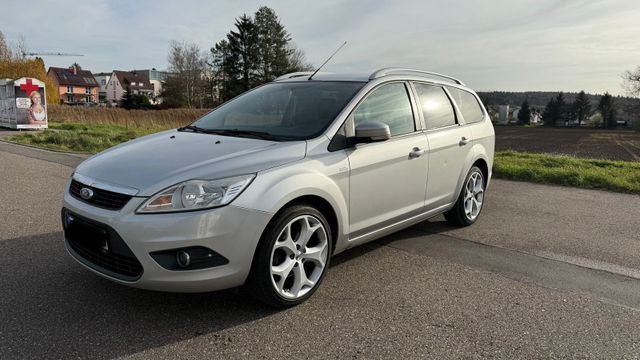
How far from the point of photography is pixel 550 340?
9.90 feet

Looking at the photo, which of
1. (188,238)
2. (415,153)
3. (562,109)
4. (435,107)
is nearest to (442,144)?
(435,107)

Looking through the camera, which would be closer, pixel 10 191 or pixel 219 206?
pixel 219 206

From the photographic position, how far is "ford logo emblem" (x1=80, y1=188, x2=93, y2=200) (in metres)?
3.24

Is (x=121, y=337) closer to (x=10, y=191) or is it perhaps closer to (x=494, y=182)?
(x=10, y=191)

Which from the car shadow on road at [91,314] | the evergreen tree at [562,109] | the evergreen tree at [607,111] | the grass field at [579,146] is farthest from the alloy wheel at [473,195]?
the evergreen tree at [562,109]

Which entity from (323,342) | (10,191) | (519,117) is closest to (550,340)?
(323,342)

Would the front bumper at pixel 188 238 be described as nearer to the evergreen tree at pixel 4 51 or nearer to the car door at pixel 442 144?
the car door at pixel 442 144

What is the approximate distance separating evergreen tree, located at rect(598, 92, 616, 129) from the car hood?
118 m

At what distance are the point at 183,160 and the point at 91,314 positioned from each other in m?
1.19

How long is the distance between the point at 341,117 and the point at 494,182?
5.75 meters

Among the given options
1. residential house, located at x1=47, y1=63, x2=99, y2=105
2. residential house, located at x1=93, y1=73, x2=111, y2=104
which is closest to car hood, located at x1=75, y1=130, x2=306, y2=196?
residential house, located at x1=47, y1=63, x2=99, y2=105

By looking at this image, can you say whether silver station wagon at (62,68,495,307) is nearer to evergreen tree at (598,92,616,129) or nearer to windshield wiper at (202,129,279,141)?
windshield wiper at (202,129,279,141)

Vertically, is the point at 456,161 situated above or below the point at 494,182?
above

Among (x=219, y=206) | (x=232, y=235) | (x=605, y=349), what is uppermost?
(x=219, y=206)
